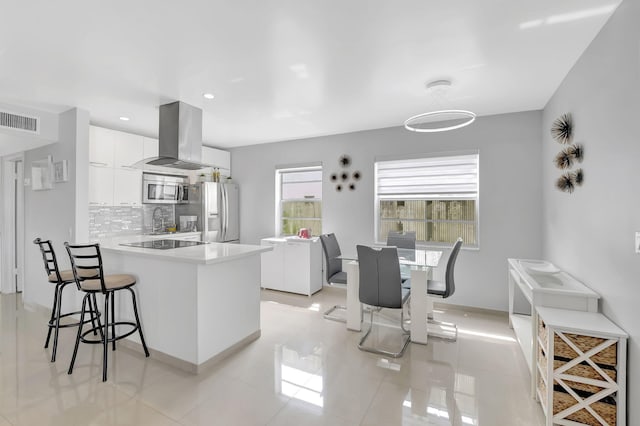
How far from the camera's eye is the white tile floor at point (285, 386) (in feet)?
6.44

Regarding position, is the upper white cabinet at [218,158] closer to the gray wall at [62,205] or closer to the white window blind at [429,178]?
the gray wall at [62,205]

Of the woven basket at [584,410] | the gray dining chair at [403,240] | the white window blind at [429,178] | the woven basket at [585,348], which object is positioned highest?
the white window blind at [429,178]

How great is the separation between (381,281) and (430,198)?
1.94 meters

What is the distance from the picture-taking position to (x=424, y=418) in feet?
6.44

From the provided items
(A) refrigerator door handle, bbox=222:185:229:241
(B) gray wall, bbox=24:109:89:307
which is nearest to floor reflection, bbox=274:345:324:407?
(B) gray wall, bbox=24:109:89:307

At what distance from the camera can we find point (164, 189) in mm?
4840

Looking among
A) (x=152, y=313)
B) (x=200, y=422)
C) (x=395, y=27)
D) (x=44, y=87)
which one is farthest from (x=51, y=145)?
(x=395, y=27)

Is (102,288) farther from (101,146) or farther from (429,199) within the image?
(429,199)

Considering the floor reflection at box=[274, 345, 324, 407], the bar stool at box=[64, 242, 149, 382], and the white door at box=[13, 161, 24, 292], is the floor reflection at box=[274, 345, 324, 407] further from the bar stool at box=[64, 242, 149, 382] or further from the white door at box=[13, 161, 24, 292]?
the white door at box=[13, 161, 24, 292]

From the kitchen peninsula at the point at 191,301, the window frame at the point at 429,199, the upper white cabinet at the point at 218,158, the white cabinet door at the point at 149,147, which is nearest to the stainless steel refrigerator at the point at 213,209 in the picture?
the upper white cabinet at the point at 218,158

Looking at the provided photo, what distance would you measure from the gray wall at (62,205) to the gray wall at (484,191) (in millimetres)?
3190

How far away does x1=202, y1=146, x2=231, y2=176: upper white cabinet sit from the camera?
5.36 metres

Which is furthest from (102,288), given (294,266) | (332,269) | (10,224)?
(10,224)

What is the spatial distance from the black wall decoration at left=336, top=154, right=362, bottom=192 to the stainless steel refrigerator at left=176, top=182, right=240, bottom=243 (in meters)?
2.02
